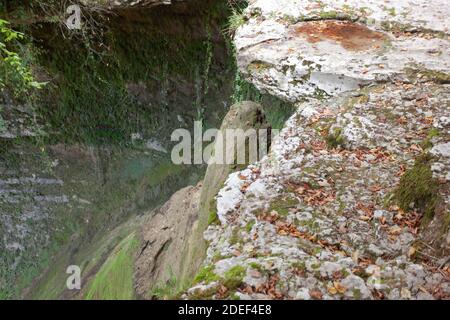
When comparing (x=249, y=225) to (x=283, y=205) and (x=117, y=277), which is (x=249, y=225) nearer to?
(x=283, y=205)

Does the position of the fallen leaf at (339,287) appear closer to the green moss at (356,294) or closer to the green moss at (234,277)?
the green moss at (356,294)

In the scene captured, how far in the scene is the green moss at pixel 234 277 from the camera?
8.37 ft

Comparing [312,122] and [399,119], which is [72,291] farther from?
[399,119]

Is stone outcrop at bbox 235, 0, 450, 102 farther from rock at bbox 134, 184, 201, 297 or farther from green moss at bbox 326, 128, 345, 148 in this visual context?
rock at bbox 134, 184, 201, 297

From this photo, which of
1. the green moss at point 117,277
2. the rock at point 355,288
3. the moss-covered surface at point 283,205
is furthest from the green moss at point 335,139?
the green moss at point 117,277

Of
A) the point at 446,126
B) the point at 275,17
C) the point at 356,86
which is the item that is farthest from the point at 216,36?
the point at 446,126

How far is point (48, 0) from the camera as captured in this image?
5.93m

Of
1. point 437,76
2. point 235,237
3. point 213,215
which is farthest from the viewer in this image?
point 437,76

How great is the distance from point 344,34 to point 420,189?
275 cm

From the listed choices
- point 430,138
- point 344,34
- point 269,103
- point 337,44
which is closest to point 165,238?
point 269,103

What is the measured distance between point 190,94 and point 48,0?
9.18 feet

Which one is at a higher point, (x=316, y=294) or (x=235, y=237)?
(x=235, y=237)

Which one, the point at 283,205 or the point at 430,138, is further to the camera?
the point at 430,138

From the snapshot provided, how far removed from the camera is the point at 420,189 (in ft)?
10.4
